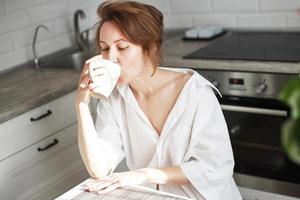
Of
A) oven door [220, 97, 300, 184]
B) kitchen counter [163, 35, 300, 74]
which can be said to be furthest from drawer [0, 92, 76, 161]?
oven door [220, 97, 300, 184]

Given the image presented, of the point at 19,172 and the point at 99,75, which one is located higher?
the point at 99,75

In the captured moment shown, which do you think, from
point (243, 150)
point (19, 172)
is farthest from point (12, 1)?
point (243, 150)

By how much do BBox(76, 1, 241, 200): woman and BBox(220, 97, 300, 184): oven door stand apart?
0.62 m

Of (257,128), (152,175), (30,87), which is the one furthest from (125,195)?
(30,87)

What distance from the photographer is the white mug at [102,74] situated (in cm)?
135

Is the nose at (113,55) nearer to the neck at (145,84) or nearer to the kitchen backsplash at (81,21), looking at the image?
the neck at (145,84)

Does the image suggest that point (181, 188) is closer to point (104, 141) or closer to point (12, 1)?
point (104, 141)

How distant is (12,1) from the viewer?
275 cm

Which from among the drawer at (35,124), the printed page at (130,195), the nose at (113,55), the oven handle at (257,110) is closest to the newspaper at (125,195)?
the printed page at (130,195)

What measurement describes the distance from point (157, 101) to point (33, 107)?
0.72 metres

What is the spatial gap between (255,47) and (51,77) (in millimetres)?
1052

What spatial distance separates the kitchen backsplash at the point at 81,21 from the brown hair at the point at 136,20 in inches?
49.6

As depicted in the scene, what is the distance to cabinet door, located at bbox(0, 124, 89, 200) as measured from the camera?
2129 millimetres

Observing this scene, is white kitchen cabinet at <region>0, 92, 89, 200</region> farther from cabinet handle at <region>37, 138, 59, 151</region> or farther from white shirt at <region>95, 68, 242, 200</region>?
white shirt at <region>95, 68, 242, 200</region>
